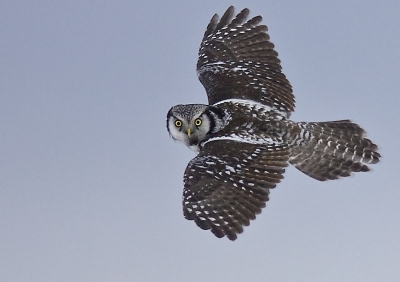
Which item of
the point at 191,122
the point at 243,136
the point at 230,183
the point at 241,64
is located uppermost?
the point at 241,64

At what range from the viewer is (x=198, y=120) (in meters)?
10.2

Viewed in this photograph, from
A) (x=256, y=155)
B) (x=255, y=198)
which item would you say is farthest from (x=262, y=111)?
(x=255, y=198)

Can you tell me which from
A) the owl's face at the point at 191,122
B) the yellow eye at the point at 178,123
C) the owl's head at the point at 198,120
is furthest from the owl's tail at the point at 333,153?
the yellow eye at the point at 178,123

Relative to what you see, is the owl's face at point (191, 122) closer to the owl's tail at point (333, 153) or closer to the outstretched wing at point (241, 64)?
the outstretched wing at point (241, 64)

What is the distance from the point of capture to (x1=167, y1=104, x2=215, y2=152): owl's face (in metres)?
10.1

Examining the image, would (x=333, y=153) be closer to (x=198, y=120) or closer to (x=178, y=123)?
(x=198, y=120)

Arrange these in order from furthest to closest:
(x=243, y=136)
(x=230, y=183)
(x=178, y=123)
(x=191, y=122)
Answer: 1. (x=178, y=123)
2. (x=191, y=122)
3. (x=243, y=136)
4. (x=230, y=183)

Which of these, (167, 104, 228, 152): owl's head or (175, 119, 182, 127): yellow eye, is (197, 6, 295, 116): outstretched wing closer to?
(167, 104, 228, 152): owl's head

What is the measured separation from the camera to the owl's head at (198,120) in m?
10.1

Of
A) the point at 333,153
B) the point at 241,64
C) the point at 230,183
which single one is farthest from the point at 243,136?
the point at 241,64

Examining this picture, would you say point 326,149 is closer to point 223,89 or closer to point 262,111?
point 262,111

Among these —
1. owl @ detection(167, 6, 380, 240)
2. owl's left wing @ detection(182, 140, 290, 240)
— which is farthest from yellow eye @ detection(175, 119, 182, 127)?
owl's left wing @ detection(182, 140, 290, 240)

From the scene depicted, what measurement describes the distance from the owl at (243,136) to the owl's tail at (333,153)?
0.05ft

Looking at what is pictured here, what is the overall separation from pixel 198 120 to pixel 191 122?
0.11 metres
